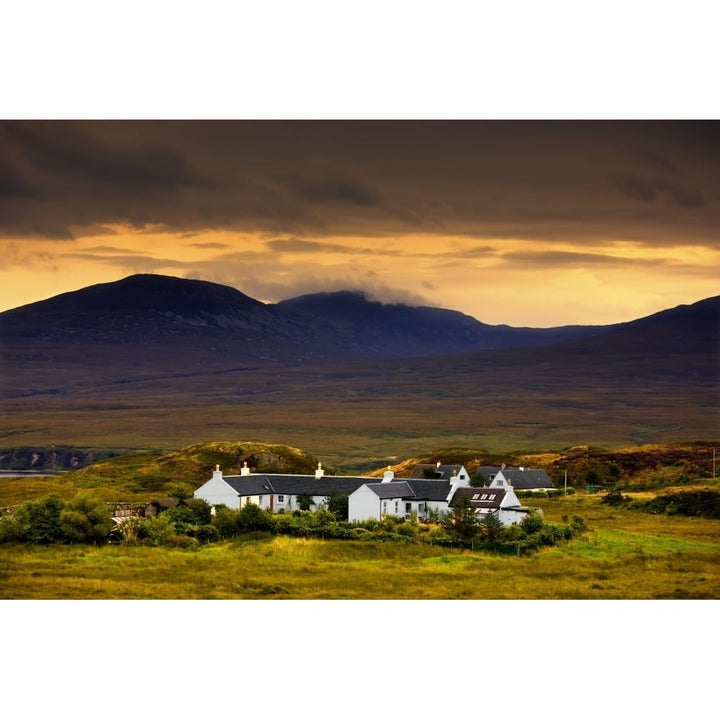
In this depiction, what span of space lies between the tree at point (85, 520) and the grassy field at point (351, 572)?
665 mm

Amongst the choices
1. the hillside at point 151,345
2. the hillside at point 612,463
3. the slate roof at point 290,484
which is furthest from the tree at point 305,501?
the hillside at point 151,345

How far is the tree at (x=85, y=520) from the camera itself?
2944cm

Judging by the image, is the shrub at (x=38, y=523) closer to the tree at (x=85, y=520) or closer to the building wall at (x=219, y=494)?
the tree at (x=85, y=520)

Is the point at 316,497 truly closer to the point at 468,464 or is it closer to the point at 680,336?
the point at 468,464

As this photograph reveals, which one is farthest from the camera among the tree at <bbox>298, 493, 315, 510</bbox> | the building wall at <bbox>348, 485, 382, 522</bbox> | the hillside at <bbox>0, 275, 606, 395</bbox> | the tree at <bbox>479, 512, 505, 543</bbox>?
→ the hillside at <bbox>0, 275, 606, 395</bbox>

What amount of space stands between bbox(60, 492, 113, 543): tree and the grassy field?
2.18 feet

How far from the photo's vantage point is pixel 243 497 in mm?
36781

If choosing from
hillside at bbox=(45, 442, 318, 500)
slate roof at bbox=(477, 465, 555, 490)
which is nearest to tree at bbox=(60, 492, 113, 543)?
hillside at bbox=(45, 442, 318, 500)

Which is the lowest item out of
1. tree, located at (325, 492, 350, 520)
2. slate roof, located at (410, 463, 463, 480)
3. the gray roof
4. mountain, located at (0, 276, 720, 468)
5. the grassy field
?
the grassy field

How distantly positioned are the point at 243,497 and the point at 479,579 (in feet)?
39.0

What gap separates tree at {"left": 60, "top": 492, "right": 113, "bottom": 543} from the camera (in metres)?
29.4

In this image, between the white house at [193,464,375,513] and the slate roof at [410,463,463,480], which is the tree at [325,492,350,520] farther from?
the slate roof at [410,463,463,480]

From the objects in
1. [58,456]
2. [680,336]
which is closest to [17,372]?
[58,456]

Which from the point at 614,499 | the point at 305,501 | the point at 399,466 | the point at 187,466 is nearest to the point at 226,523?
the point at 305,501
